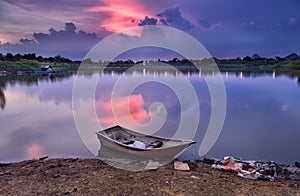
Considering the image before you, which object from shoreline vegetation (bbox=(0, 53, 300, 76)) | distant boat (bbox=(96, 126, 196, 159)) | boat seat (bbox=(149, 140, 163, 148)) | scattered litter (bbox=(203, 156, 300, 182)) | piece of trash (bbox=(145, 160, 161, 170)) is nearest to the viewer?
scattered litter (bbox=(203, 156, 300, 182))

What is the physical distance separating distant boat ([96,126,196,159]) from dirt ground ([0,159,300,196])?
62 centimetres

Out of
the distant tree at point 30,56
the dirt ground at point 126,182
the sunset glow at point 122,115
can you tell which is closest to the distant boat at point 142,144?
the dirt ground at point 126,182

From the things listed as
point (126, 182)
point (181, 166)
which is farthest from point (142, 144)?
point (126, 182)

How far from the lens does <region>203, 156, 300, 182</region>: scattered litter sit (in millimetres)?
7547

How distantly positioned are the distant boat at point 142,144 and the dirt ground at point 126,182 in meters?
0.62

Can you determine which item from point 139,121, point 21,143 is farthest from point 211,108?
point 21,143

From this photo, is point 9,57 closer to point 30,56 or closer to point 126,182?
point 30,56

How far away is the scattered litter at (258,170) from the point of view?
7.55 m

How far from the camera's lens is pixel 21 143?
41.4ft

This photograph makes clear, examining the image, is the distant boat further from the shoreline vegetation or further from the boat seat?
the shoreline vegetation

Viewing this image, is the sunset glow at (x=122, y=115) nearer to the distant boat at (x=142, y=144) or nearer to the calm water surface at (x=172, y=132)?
the calm water surface at (x=172, y=132)

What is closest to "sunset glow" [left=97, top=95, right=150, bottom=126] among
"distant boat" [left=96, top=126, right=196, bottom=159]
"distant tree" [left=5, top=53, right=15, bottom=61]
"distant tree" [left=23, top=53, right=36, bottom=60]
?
"distant boat" [left=96, top=126, right=196, bottom=159]

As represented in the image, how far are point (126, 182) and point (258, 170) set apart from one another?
14.5 feet

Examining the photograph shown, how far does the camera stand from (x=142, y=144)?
922 cm
